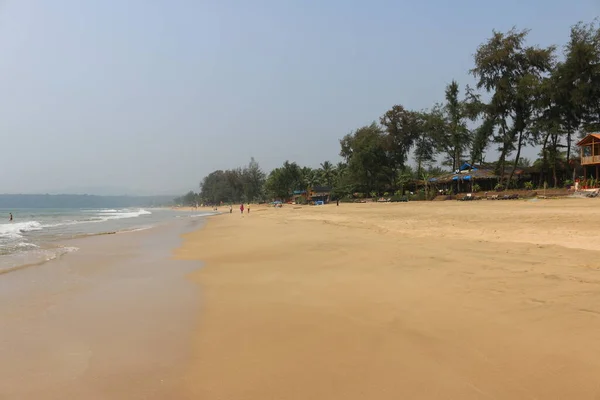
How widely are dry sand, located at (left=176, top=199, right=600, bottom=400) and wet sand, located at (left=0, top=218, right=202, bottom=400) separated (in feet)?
1.03

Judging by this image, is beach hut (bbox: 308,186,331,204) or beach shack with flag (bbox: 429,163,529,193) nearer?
beach shack with flag (bbox: 429,163,529,193)

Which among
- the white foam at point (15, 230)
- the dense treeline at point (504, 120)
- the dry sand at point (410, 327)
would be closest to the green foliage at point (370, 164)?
the dense treeline at point (504, 120)

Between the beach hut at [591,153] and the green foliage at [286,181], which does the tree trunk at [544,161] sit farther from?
the green foliage at [286,181]

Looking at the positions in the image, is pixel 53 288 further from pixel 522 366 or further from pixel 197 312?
pixel 522 366

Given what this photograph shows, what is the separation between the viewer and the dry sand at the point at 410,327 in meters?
2.81

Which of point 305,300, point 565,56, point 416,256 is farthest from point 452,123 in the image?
point 305,300

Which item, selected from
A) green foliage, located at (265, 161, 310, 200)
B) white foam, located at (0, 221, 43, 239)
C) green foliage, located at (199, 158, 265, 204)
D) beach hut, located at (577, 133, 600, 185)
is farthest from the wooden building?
green foliage, located at (199, 158, 265, 204)

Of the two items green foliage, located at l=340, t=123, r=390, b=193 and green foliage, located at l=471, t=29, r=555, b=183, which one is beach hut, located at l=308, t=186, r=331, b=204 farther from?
green foliage, located at l=471, t=29, r=555, b=183

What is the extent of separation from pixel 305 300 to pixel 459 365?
2.61 metres

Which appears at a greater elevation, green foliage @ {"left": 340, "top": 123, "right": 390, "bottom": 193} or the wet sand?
green foliage @ {"left": 340, "top": 123, "right": 390, "bottom": 193}

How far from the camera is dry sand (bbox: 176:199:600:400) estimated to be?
281 cm

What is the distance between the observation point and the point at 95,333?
436cm

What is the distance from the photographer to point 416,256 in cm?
774

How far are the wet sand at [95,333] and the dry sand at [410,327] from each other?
12.4 inches
